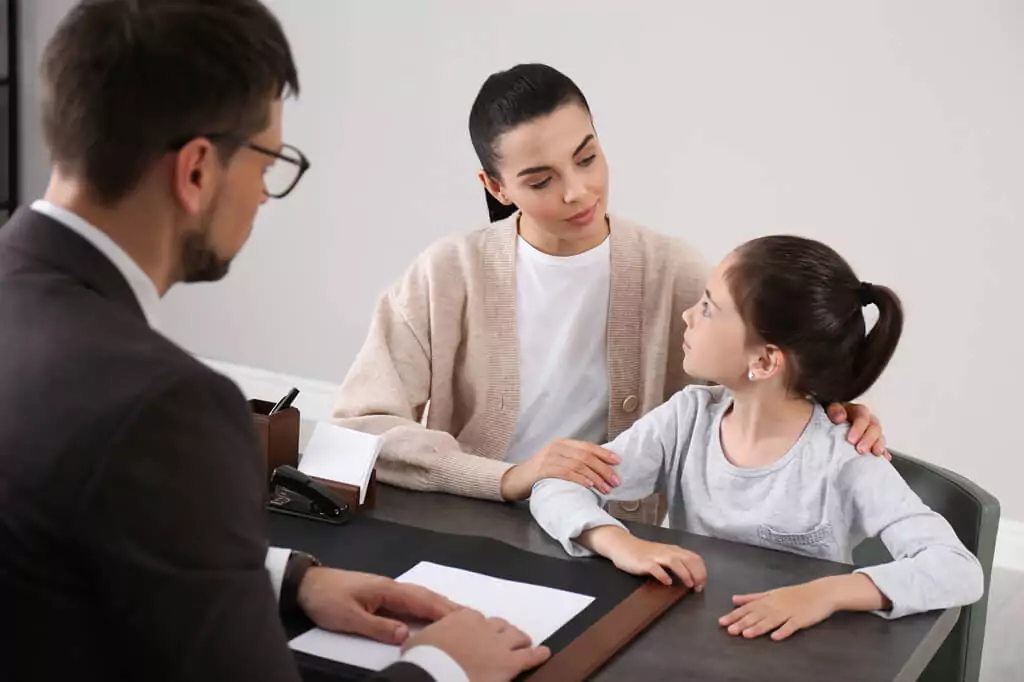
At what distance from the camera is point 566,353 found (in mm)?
2227

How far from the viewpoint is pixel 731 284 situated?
1912 mm

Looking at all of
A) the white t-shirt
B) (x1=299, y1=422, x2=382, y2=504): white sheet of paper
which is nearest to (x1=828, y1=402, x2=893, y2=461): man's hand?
the white t-shirt

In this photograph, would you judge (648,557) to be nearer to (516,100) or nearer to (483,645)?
(483,645)

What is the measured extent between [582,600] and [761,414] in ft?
A: 1.67

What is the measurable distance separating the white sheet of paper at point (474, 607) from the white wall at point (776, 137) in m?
2.40

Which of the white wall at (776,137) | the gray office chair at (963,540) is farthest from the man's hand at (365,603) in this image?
the white wall at (776,137)

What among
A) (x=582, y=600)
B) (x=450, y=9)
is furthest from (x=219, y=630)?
(x=450, y=9)

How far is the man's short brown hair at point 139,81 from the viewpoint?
107 centimetres

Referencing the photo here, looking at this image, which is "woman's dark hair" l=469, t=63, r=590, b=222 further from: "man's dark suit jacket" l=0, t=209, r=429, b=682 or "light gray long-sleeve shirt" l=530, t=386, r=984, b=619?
"man's dark suit jacket" l=0, t=209, r=429, b=682

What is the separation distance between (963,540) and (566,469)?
0.56 m

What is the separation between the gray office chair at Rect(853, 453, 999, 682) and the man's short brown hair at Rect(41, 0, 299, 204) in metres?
1.19

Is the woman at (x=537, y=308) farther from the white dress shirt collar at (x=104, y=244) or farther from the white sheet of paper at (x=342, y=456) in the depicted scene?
the white dress shirt collar at (x=104, y=244)

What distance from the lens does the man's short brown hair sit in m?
1.07

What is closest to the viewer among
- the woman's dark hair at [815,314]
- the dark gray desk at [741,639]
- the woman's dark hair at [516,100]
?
the dark gray desk at [741,639]
